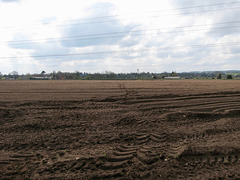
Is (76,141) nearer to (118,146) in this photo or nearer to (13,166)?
(118,146)

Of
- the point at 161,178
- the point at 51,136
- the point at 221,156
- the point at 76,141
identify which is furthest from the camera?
the point at 51,136

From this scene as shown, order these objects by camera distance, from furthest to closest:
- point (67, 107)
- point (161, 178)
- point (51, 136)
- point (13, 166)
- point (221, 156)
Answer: point (67, 107) → point (51, 136) → point (221, 156) → point (13, 166) → point (161, 178)

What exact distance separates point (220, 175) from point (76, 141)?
202 inches

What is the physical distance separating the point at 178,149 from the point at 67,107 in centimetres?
926

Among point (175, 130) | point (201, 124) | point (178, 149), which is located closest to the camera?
point (178, 149)

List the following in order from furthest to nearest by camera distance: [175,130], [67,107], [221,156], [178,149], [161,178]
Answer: [67,107] → [175,130] → [178,149] → [221,156] → [161,178]

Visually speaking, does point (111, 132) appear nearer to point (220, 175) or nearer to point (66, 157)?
point (66, 157)

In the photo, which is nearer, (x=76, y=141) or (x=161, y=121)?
(x=76, y=141)

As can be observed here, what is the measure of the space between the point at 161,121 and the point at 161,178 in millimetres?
5771

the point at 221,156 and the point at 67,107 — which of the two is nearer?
the point at 221,156

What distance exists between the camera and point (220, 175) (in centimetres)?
502

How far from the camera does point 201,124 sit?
33.2ft

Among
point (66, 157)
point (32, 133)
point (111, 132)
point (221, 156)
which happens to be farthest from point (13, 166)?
point (221, 156)

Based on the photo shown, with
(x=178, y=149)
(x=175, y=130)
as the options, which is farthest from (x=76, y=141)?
(x=175, y=130)
